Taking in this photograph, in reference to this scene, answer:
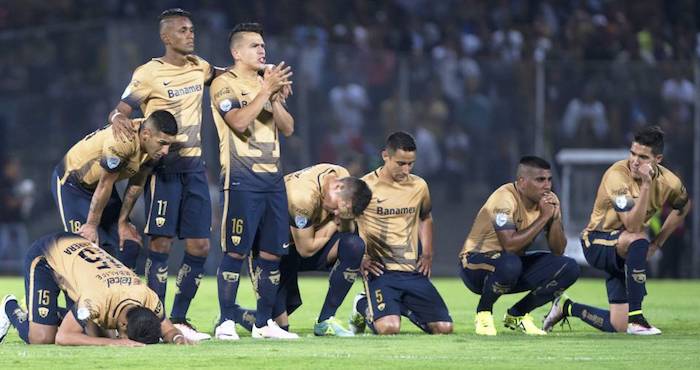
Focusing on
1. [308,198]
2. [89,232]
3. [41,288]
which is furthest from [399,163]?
[41,288]

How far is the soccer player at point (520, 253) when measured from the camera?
12.1m

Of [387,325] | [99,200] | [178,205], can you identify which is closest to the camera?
Answer: [99,200]

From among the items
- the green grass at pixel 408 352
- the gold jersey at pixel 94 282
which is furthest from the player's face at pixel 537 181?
the gold jersey at pixel 94 282

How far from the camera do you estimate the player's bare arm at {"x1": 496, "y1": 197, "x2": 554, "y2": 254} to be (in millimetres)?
12125

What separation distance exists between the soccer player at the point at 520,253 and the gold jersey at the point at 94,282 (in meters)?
3.22

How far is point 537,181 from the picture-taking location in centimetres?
1240

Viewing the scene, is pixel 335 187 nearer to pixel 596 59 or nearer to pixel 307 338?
pixel 307 338

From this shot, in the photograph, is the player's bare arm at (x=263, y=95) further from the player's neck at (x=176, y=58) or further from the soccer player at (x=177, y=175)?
the player's neck at (x=176, y=58)

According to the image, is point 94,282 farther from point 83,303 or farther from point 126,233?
point 126,233

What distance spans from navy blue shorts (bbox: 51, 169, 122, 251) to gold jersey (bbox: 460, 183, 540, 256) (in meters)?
3.03

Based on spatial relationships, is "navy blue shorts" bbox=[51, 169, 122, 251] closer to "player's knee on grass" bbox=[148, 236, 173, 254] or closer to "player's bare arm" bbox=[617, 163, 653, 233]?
"player's knee on grass" bbox=[148, 236, 173, 254]

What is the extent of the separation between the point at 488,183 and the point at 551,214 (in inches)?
371

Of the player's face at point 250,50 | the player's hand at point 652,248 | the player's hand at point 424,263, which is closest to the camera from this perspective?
the player's face at point 250,50

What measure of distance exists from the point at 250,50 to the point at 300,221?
146 cm
